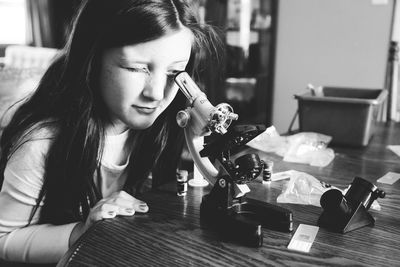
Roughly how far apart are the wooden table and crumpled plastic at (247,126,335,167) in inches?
13.9

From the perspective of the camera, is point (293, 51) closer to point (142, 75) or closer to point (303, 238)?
point (142, 75)

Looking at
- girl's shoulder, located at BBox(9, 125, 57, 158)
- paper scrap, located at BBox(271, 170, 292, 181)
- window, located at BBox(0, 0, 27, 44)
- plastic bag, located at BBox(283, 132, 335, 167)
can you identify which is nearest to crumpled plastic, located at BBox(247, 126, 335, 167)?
plastic bag, located at BBox(283, 132, 335, 167)

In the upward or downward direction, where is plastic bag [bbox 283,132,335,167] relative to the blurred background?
downward

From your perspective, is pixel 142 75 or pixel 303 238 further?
pixel 142 75

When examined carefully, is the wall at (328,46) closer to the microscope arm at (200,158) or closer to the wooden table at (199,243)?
the wooden table at (199,243)

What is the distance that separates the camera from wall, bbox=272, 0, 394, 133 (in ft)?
8.69

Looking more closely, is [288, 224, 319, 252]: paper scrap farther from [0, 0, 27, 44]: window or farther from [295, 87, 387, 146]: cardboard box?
[0, 0, 27, 44]: window

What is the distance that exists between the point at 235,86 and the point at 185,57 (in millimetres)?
2814

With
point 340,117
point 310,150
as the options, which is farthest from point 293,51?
point 310,150

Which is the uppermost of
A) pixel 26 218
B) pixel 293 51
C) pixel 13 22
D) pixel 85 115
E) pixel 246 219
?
pixel 13 22

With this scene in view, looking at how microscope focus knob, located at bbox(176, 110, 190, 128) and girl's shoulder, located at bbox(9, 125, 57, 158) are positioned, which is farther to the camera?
girl's shoulder, located at bbox(9, 125, 57, 158)

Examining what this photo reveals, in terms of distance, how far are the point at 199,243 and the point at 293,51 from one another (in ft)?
8.36

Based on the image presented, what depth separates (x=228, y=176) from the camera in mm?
787

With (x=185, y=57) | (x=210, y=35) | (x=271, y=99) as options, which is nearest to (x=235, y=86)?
(x=271, y=99)
